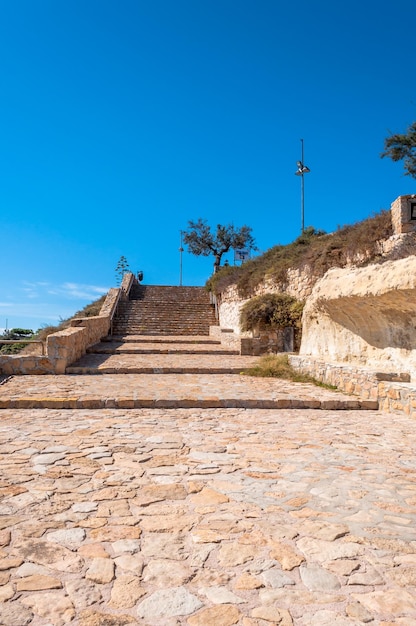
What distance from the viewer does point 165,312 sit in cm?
2123

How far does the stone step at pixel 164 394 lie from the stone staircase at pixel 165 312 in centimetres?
987

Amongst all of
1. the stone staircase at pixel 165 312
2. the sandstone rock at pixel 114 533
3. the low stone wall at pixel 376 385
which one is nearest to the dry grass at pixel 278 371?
the low stone wall at pixel 376 385

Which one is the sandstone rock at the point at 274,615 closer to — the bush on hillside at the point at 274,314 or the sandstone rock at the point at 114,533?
the sandstone rock at the point at 114,533

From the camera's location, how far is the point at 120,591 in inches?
80.0

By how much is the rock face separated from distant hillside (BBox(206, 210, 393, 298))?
3.49m

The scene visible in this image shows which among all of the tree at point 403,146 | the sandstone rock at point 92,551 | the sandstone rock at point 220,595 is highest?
the tree at point 403,146

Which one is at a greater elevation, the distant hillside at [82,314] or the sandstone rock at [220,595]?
the distant hillside at [82,314]

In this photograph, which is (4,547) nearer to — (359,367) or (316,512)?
(316,512)

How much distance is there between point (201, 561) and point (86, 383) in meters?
6.33

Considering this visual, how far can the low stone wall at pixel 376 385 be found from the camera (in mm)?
6016

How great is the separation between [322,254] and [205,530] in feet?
38.7

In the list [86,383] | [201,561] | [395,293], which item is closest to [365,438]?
[395,293]

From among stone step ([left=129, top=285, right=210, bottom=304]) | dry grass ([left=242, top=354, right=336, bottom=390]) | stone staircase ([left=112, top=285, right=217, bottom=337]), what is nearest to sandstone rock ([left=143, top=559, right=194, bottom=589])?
dry grass ([left=242, top=354, right=336, bottom=390])

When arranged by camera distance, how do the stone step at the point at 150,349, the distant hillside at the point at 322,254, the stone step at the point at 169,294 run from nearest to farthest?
1. the distant hillside at the point at 322,254
2. the stone step at the point at 150,349
3. the stone step at the point at 169,294
